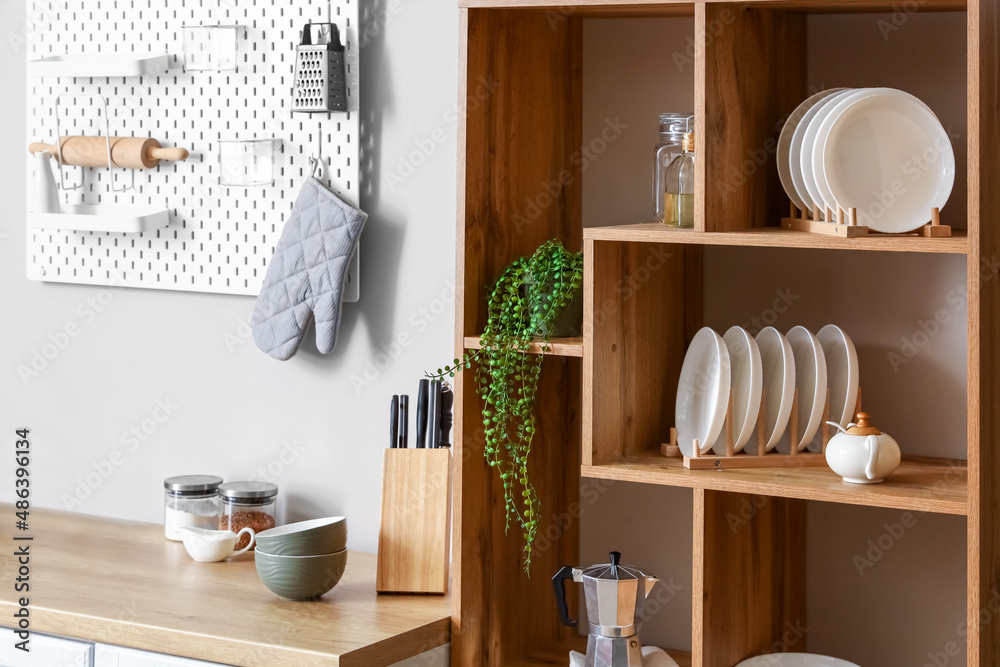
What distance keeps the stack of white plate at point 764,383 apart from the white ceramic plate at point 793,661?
35cm

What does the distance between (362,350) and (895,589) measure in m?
1.13

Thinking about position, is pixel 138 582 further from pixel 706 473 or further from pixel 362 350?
pixel 706 473

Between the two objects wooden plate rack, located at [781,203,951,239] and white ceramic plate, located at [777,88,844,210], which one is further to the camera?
white ceramic plate, located at [777,88,844,210]

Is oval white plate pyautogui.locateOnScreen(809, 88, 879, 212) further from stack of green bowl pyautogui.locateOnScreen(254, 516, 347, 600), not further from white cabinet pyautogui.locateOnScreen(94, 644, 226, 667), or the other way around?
white cabinet pyautogui.locateOnScreen(94, 644, 226, 667)

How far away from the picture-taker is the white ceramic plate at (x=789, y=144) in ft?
6.25

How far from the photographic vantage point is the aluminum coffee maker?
1.92 metres

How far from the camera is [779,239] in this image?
1.76 m

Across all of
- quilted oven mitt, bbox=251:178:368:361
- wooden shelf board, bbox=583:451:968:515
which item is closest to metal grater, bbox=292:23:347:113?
quilted oven mitt, bbox=251:178:368:361

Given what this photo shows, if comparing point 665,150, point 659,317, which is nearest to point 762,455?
point 659,317

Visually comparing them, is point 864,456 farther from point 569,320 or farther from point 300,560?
point 300,560

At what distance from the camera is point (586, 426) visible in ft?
6.29

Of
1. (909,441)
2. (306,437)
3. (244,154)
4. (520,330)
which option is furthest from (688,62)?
(306,437)

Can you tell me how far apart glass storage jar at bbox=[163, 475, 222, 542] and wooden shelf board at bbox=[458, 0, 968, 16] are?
1.16 metres

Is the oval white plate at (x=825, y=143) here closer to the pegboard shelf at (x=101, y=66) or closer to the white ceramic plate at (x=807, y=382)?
the white ceramic plate at (x=807, y=382)
